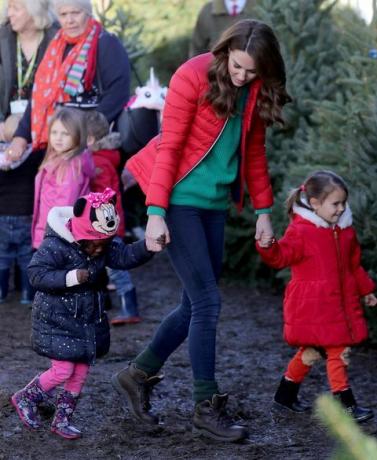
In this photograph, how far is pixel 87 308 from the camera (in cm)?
436

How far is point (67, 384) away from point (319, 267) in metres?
1.23

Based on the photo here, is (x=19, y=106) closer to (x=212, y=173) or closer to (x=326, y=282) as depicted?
(x=212, y=173)

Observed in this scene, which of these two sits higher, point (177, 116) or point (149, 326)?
point (177, 116)

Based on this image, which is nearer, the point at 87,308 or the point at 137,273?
the point at 87,308

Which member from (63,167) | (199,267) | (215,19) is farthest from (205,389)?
(215,19)

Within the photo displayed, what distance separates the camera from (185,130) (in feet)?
→ 13.9

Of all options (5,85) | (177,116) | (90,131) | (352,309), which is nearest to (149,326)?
(90,131)

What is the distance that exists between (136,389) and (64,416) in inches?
15.7

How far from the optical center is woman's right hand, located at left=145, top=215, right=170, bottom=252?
162 inches

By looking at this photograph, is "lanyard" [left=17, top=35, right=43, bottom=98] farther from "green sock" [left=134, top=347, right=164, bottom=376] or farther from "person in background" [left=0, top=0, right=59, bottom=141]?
"green sock" [left=134, top=347, right=164, bottom=376]

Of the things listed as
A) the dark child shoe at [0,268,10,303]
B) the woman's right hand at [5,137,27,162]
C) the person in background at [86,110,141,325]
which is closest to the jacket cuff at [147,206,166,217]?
the person in background at [86,110,141,325]

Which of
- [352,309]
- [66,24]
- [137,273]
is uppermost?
[66,24]

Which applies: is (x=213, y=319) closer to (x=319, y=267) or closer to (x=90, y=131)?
(x=319, y=267)

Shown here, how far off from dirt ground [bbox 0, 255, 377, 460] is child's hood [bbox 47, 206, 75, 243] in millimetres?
861
